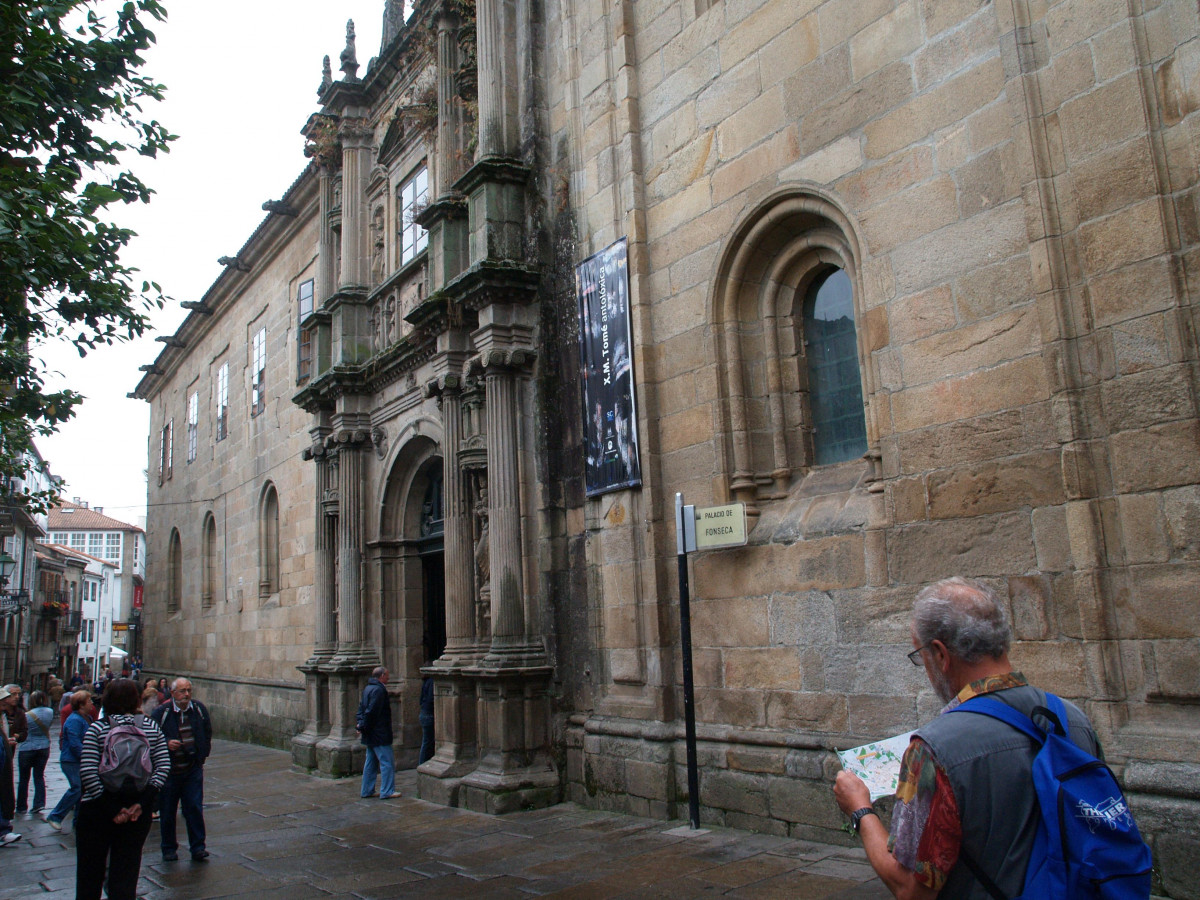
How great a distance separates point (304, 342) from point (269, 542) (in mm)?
4491

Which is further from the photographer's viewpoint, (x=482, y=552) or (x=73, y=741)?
(x=482, y=552)

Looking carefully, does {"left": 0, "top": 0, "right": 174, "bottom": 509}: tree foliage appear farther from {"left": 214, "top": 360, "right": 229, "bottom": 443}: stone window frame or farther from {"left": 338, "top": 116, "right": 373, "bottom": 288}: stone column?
{"left": 214, "top": 360, "right": 229, "bottom": 443}: stone window frame

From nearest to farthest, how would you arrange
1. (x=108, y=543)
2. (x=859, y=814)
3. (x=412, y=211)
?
(x=859, y=814) < (x=412, y=211) < (x=108, y=543)

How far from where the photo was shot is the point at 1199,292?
16.7 ft

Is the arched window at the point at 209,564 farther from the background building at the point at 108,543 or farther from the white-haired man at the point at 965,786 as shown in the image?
the background building at the point at 108,543

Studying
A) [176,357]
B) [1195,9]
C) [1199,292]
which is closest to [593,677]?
[1199,292]

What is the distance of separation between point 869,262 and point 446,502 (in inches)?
242

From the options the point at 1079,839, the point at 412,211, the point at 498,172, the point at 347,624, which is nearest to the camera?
the point at 1079,839

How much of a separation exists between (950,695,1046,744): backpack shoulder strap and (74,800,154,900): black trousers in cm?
531

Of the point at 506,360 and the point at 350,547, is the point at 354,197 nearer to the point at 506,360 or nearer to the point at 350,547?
the point at 350,547

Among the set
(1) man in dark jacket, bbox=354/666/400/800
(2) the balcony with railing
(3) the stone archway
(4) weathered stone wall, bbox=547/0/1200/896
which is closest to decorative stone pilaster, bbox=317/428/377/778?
(3) the stone archway

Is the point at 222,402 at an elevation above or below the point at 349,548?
above

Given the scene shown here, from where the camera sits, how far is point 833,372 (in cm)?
792

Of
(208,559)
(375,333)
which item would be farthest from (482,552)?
(208,559)
